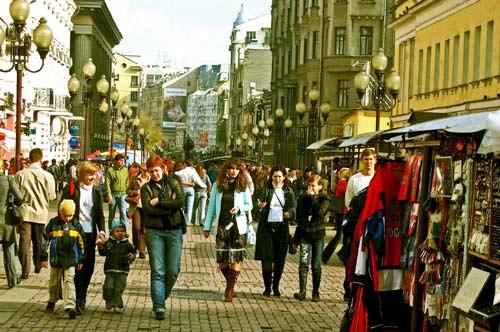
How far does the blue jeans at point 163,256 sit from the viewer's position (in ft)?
45.0

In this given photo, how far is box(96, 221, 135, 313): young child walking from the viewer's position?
14.0 meters

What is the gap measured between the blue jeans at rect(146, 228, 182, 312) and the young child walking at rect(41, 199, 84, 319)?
2.62ft

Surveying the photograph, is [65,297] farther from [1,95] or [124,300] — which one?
[1,95]

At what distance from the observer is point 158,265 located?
13789mm

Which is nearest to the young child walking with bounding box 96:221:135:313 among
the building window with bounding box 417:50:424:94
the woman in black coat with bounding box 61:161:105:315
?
the woman in black coat with bounding box 61:161:105:315

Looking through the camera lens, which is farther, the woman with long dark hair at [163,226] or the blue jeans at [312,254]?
the blue jeans at [312,254]

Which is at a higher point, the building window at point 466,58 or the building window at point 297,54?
the building window at point 297,54

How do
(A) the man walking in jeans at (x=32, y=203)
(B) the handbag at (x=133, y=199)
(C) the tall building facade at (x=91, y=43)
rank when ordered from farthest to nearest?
(C) the tall building facade at (x=91, y=43)
(B) the handbag at (x=133, y=199)
(A) the man walking in jeans at (x=32, y=203)

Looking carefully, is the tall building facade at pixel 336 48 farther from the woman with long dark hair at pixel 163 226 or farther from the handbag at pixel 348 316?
the handbag at pixel 348 316

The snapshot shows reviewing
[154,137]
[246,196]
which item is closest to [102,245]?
[246,196]

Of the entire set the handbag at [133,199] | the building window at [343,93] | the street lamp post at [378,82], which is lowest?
the handbag at [133,199]

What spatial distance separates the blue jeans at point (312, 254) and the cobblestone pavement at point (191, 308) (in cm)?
44

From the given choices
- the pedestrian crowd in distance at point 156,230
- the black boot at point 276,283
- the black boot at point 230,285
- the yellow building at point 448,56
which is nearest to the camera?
the pedestrian crowd in distance at point 156,230

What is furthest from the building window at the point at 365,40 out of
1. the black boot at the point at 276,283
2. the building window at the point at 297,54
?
the black boot at the point at 276,283
